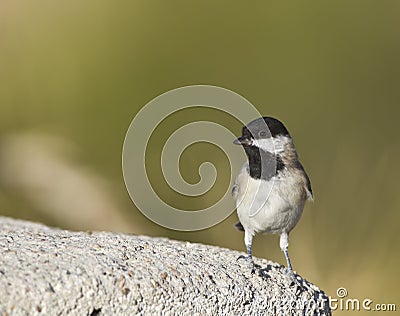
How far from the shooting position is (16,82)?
5750mm

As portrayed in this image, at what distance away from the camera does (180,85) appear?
5.20 metres

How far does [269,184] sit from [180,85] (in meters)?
1.80

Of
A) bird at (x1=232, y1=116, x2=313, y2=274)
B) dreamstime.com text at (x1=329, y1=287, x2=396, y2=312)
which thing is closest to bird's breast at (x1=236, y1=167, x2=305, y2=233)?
bird at (x1=232, y1=116, x2=313, y2=274)

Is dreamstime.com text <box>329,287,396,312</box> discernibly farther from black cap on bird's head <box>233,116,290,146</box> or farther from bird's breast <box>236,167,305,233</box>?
black cap on bird's head <box>233,116,290,146</box>

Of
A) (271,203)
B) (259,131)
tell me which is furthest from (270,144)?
(271,203)

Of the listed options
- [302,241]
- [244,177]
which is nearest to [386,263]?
[302,241]

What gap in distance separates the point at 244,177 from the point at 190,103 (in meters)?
1.07

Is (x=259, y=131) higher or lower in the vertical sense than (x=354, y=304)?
higher

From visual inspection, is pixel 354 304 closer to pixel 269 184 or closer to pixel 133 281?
pixel 269 184

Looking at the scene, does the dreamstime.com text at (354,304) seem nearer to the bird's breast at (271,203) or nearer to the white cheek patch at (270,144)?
the bird's breast at (271,203)
